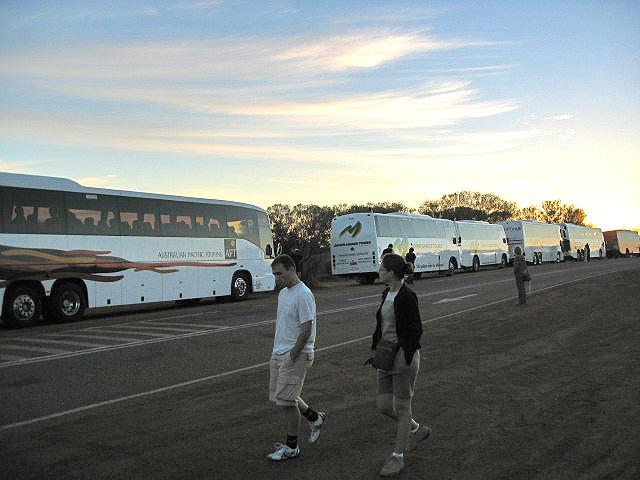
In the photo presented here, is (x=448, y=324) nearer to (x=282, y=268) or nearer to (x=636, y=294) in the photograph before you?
(x=636, y=294)

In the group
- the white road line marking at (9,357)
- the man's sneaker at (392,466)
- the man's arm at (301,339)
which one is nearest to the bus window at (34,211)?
the white road line marking at (9,357)

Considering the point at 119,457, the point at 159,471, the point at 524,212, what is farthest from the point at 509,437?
the point at 524,212

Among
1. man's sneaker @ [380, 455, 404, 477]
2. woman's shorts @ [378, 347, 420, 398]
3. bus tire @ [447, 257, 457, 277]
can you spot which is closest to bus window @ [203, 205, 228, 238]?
woman's shorts @ [378, 347, 420, 398]

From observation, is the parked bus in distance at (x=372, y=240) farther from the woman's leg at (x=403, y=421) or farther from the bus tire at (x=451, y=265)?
the woman's leg at (x=403, y=421)

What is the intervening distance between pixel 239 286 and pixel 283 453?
64.6 ft

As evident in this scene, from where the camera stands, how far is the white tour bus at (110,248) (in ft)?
56.7

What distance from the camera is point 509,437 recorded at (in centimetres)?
596

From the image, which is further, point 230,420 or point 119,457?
point 230,420

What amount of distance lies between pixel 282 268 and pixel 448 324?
382 inches

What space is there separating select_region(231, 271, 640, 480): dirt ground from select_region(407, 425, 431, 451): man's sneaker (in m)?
0.08

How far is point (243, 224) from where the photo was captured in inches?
1002

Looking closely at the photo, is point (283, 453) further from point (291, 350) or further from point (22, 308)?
point (22, 308)

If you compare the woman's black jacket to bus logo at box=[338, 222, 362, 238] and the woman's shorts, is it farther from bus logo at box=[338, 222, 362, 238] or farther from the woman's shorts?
bus logo at box=[338, 222, 362, 238]

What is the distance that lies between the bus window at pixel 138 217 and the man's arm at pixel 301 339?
52.5 ft
